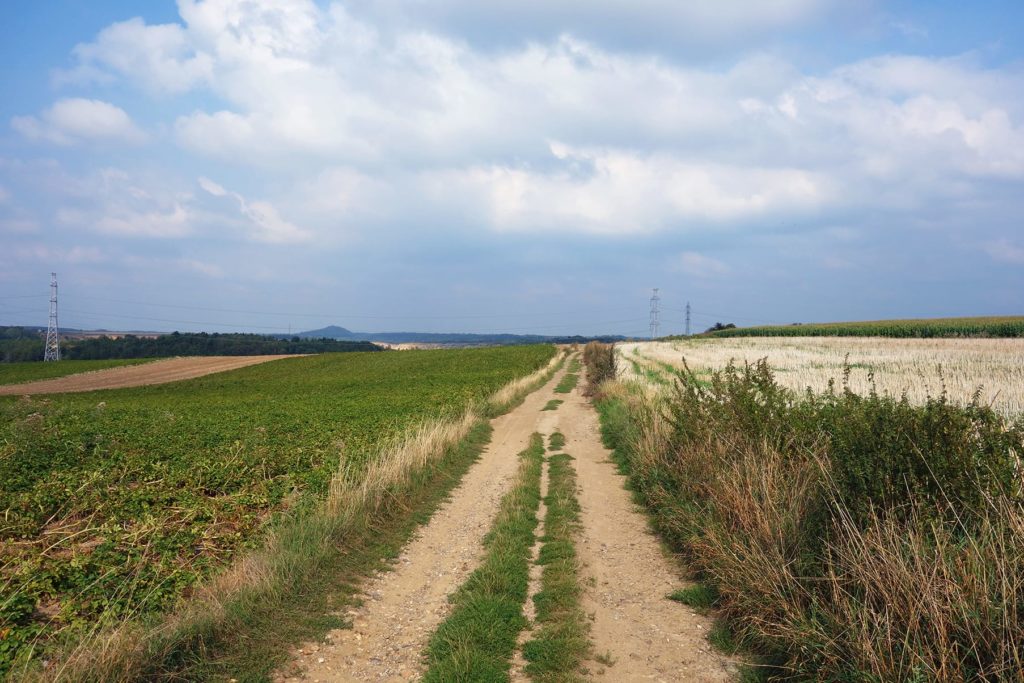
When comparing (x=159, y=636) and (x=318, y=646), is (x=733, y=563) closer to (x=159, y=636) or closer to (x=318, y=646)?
(x=318, y=646)

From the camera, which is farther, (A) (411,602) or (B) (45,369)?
(B) (45,369)

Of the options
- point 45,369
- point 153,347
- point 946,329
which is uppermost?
point 946,329

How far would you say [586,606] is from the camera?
6570mm

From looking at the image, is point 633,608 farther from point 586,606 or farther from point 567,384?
point 567,384

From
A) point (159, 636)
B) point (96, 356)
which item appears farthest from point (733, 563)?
point (96, 356)

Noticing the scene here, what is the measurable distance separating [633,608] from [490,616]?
1.62 meters

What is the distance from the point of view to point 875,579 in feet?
14.2

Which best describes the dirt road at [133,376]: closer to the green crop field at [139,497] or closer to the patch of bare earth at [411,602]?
the green crop field at [139,497]

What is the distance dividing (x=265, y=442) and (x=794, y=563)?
1303cm

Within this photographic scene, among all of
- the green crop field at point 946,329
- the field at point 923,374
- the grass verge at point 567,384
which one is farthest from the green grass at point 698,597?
the green crop field at point 946,329

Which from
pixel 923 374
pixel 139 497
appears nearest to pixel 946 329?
pixel 923 374

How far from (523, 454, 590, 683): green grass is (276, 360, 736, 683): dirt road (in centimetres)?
14

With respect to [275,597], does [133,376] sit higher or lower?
lower

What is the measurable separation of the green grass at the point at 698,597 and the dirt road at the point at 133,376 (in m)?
55.5
